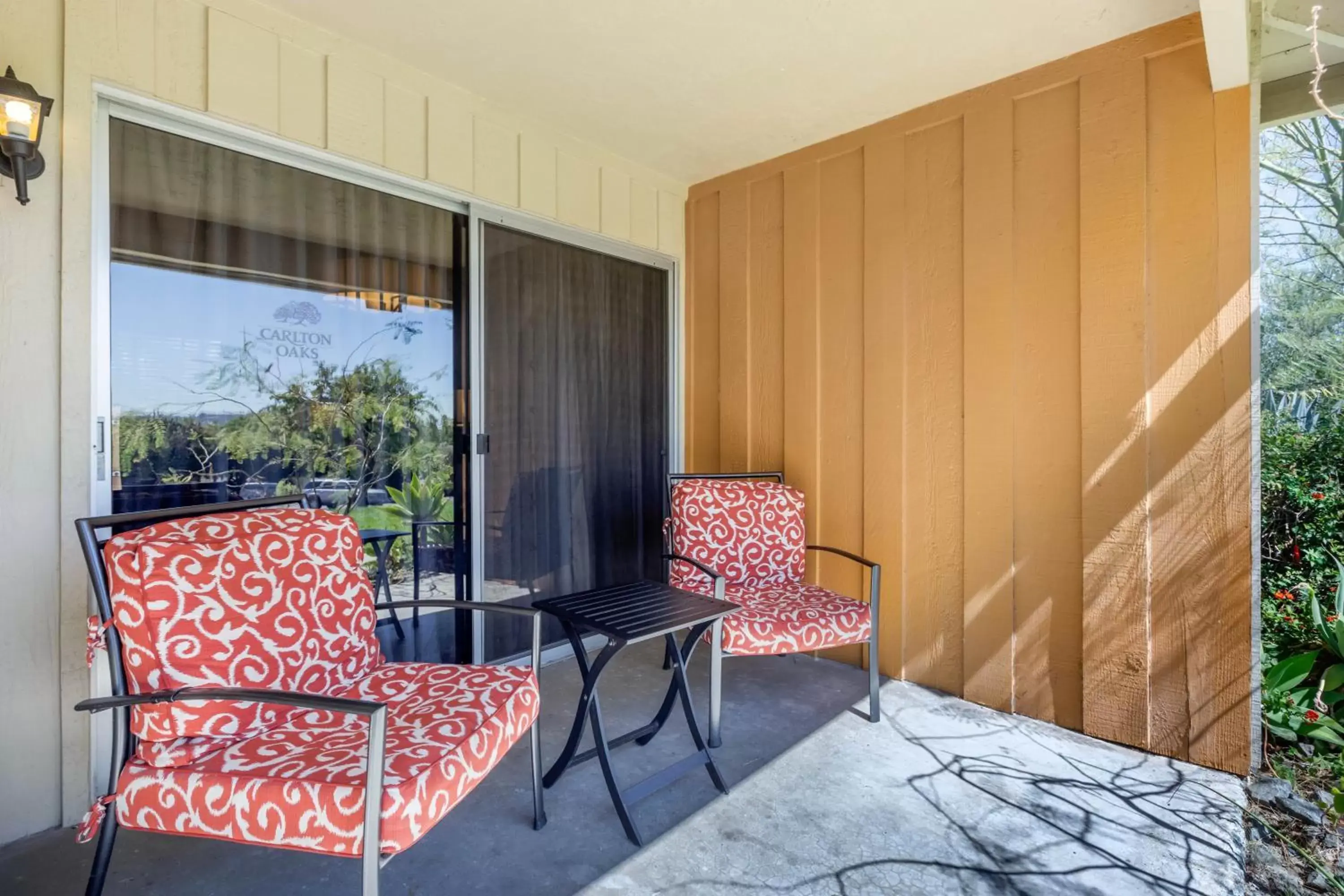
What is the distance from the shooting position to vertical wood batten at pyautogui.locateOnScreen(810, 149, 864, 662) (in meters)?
3.21

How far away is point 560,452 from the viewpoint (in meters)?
3.31

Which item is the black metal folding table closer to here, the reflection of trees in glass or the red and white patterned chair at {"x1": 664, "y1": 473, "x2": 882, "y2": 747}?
the red and white patterned chair at {"x1": 664, "y1": 473, "x2": 882, "y2": 747}

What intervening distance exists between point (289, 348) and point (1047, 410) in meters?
2.94

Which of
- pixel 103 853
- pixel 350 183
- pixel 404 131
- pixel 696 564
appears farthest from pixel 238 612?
pixel 404 131

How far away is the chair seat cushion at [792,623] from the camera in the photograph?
2410mm

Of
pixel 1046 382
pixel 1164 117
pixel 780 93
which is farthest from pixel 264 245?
pixel 1164 117

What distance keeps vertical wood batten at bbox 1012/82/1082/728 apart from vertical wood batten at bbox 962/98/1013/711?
36 millimetres

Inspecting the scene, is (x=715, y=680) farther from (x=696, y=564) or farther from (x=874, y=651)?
(x=874, y=651)

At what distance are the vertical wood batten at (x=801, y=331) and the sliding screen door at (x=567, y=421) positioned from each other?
789 mm

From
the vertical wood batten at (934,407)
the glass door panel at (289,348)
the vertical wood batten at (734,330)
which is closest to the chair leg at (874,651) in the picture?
the vertical wood batten at (934,407)

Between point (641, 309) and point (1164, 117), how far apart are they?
245cm

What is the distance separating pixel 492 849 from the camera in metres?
1.83

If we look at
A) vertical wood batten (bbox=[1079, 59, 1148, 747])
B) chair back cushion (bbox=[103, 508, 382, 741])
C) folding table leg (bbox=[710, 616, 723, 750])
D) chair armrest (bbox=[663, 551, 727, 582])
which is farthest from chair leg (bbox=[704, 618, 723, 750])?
vertical wood batten (bbox=[1079, 59, 1148, 747])

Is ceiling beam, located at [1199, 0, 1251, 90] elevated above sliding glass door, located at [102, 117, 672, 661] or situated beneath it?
elevated above
